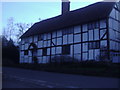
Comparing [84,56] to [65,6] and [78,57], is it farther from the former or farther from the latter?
[65,6]

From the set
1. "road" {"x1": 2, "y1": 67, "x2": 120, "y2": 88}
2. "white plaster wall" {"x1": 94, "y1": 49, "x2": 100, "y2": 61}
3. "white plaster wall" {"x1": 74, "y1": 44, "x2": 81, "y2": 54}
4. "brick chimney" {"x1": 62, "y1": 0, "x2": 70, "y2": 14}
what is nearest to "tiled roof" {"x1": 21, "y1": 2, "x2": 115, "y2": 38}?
"brick chimney" {"x1": 62, "y1": 0, "x2": 70, "y2": 14}

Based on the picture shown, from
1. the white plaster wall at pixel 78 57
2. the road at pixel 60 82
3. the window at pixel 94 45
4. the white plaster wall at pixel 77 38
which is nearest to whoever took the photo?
the road at pixel 60 82

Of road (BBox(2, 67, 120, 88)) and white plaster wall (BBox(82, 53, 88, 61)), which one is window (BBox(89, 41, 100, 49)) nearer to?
white plaster wall (BBox(82, 53, 88, 61))

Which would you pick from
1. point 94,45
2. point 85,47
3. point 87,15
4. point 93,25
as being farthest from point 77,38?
point 87,15

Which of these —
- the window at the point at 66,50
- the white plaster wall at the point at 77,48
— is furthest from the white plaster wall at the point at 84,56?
the window at the point at 66,50

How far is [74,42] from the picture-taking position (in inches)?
1038

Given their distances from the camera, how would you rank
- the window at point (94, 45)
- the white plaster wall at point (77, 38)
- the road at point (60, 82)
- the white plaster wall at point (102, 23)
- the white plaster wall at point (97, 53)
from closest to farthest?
the road at point (60, 82) → the white plaster wall at point (97, 53) → the white plaster wall at point (102, 23) → the window at point (94, 45) → the white plaster wall at point (77, 38)

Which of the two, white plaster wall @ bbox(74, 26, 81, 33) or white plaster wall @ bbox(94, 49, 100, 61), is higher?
white plaster wall @ bbox(74, 26, 81, 33)

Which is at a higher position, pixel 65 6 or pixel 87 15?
pixel 65 6

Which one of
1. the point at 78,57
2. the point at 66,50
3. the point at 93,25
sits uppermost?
the point at 93,25

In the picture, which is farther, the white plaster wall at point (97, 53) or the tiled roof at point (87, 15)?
the tiled roof at point (87, 15)

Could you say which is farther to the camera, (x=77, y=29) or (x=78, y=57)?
(x=77, y=29)

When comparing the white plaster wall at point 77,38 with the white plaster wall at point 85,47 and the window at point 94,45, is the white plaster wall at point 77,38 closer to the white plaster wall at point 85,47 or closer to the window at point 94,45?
the white plaster wall at point 85,47

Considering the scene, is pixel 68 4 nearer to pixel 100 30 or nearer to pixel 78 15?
pixel 78 15
